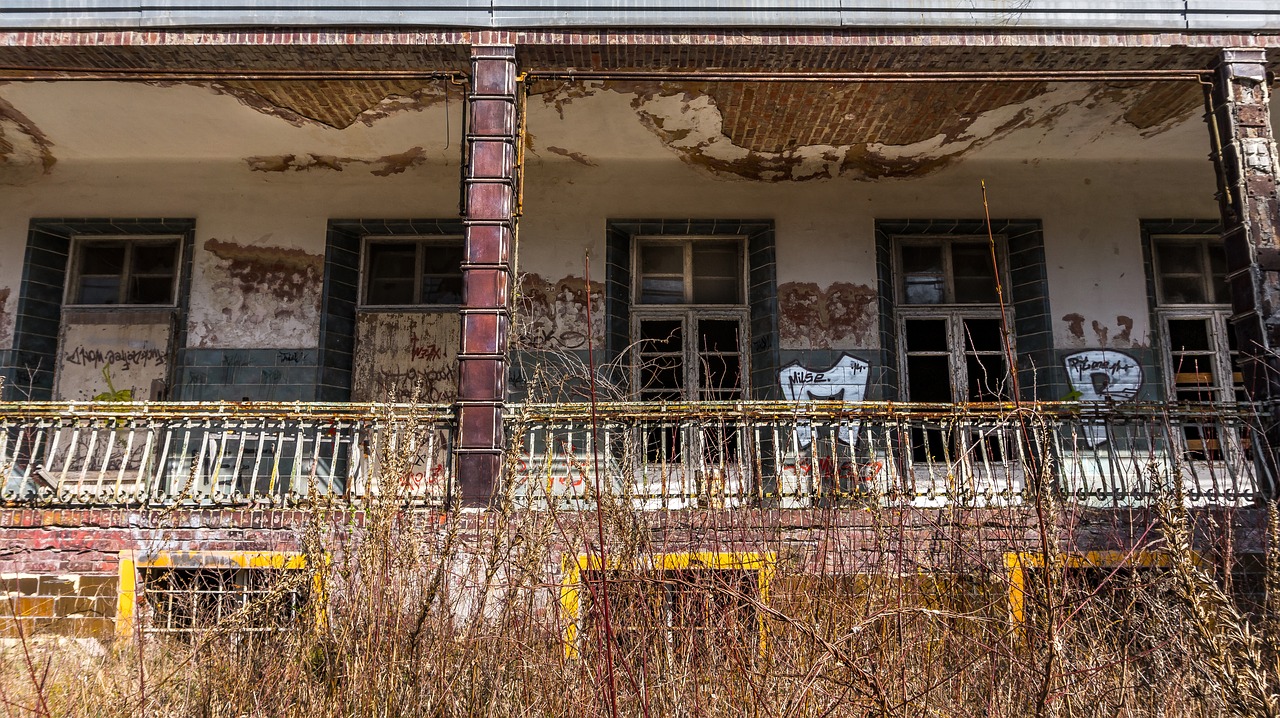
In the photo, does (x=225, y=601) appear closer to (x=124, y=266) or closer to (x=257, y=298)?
(x=257, y=298)

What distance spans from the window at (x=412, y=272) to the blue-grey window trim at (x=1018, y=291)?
4524mm

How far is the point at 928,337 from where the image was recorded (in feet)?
30.4

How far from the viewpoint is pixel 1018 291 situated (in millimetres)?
9172

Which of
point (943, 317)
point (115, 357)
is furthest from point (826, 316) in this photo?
point (115, 357)

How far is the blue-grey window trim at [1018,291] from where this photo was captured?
8.79 meters

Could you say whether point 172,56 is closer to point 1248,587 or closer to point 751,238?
point 751,238

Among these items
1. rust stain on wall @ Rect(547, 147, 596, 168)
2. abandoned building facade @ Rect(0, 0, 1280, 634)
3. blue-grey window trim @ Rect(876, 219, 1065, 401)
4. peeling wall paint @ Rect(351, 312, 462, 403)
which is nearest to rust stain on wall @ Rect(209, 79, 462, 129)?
abandoned building facade @ Rect(0, 0, 1280, 634)

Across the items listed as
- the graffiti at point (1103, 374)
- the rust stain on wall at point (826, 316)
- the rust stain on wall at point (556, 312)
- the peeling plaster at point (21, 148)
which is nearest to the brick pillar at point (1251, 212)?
the graffiti at point (1103, 374)

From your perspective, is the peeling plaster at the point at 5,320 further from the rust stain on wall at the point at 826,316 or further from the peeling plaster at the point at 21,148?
the rust stain on wall at the point at 826,316

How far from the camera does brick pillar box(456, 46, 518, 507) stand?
223 inches

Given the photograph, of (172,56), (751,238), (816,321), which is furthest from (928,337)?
(172,56)

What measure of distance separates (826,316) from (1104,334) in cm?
282

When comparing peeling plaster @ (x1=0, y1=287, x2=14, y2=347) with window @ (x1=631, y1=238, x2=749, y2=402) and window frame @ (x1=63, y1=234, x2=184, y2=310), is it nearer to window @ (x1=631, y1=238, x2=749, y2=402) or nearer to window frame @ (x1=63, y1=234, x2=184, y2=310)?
window frame @ (x1=63, y1=234, x2=184, y2=310)

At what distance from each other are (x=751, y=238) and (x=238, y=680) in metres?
6.98
